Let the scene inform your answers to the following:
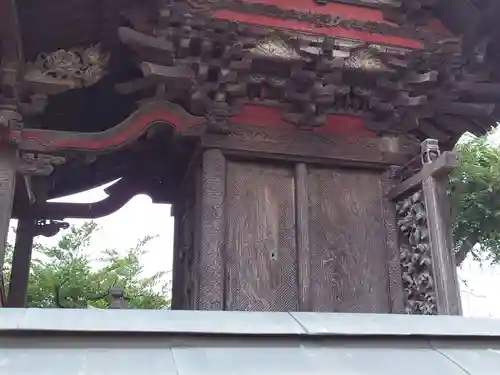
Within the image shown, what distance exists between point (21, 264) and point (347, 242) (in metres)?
3.01

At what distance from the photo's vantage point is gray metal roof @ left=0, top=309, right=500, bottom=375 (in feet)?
6.03

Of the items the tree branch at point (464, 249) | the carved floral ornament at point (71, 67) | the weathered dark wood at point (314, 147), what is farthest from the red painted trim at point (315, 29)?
the tree branch at point (464, 249)

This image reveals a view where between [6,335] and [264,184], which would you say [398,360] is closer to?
[6,335]

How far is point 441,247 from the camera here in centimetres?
380

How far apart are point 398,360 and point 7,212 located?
2.92 m

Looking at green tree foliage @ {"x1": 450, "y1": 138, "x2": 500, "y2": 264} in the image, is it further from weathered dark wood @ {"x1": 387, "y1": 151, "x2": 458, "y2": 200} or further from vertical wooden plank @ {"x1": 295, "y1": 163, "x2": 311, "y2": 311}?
vertical wooden plank @ {"x1": 295, "y1": 163, "x2": 311, "y2": 311}

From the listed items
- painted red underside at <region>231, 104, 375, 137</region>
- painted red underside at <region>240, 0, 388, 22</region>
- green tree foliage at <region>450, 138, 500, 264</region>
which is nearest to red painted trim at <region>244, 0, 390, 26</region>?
painted red underside at <region>240, 0, 388, 22</region>

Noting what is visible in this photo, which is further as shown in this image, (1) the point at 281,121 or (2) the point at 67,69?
(1) the point at 281,121

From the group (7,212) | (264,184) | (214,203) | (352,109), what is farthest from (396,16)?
(7,212)

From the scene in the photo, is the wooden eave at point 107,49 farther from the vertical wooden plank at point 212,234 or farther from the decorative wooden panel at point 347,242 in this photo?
the decorative wooden panel at point 347,242

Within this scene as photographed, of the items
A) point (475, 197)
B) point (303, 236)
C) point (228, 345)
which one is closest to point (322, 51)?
point (303, 236)

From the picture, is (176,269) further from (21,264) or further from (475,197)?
(475,197)

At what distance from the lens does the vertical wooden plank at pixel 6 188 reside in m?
3.86

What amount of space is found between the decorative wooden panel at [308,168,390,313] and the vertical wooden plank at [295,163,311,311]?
0.08 meters
